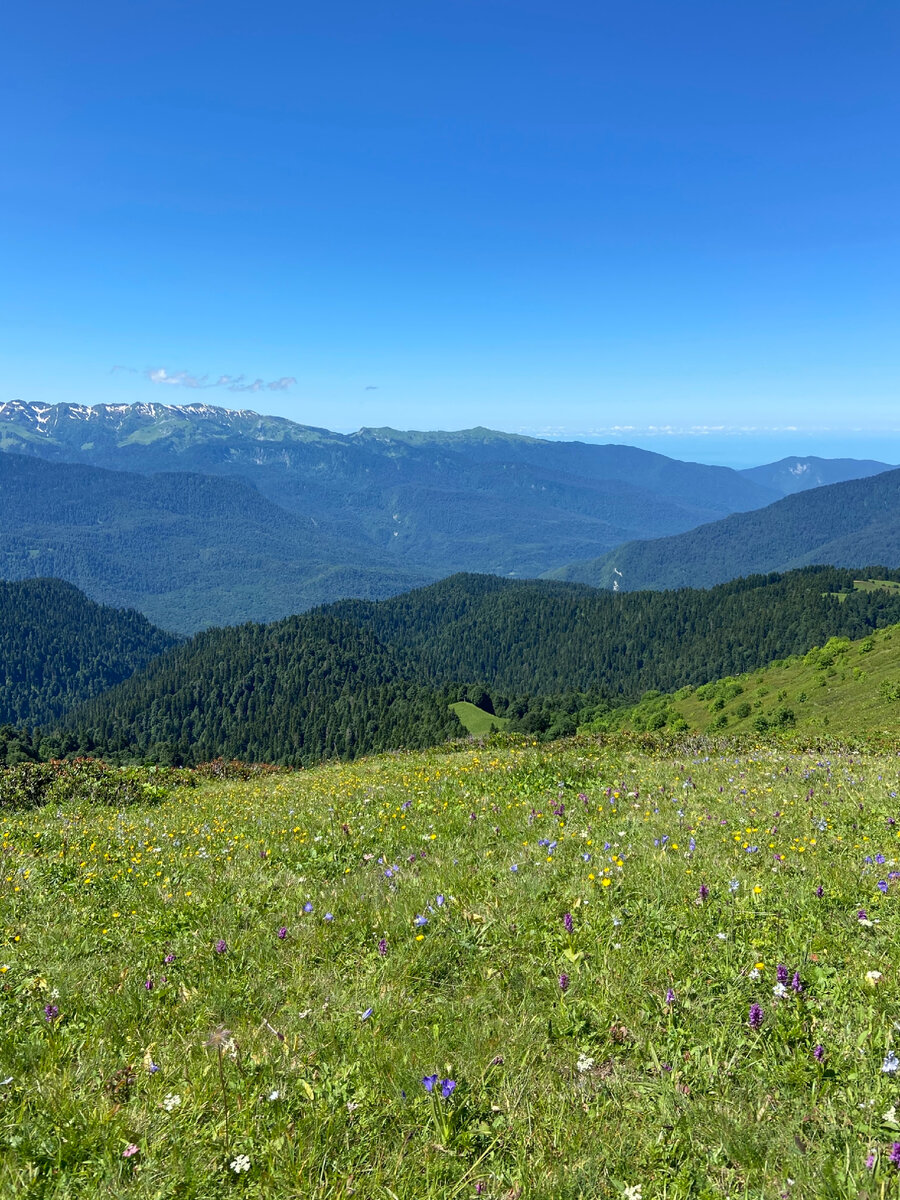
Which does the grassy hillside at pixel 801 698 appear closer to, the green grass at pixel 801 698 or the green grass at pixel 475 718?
the green grass at pixel 801 698

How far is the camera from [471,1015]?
16.4ft

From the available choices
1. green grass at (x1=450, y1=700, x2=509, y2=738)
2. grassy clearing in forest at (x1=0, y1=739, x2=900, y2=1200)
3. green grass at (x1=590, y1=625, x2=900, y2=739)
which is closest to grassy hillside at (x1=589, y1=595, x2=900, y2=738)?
green grass at (x1=590, y1=625, x2=900, y2=739)

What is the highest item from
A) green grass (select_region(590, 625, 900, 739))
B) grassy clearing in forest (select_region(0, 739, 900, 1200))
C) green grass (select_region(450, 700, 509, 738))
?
grassy clearing in forest (select_region(0, 739, 900, 1200))

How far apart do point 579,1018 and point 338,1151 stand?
209 centimetres

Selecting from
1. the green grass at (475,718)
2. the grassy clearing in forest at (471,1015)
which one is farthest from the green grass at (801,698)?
the grassy clearing in forest at (471,1015)

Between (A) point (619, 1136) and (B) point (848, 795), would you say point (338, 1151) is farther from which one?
(B) point (848, 795)

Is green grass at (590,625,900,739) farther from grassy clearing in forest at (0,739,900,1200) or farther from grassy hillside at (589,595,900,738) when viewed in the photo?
grassy clearing in forest at (0,739,900,1200)

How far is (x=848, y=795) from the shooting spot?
10305mm

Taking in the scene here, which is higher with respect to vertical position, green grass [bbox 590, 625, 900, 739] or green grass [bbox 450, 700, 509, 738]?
green grass [bbox 590, 625, 900, 739]

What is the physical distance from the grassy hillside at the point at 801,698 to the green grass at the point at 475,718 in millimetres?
43900

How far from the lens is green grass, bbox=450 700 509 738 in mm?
167750

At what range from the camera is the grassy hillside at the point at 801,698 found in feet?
229

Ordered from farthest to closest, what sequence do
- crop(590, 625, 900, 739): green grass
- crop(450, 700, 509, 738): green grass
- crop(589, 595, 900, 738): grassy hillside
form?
crop(450, 700, 509, 738): green grass, crop(589, 595, 900, 738): grassy hillside, crop(590, 625, 900, 739): green grass

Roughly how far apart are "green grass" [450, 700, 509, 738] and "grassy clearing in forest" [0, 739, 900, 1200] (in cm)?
15645
